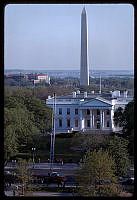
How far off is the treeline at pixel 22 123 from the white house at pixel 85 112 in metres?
3.45

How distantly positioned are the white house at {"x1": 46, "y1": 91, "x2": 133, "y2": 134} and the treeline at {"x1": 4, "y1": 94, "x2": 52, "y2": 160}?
3.45 metres

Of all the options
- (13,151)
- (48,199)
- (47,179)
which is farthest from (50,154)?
(48,199)

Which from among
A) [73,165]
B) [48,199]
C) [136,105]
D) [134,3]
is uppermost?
[134,3]

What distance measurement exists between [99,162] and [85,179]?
24 centimetres

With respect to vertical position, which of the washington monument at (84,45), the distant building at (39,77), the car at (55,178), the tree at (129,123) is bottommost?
the car at (55,178)

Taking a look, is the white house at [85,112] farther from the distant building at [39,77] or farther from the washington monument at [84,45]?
the washington monument at [84,45]

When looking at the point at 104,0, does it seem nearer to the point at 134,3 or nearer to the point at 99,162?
the point at 134,3

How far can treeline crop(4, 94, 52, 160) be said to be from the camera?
6848 millimetres

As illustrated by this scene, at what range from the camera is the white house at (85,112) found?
15.1 metres

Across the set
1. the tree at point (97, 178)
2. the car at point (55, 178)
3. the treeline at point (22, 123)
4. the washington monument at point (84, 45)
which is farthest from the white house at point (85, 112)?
the tree at point (97, 178)

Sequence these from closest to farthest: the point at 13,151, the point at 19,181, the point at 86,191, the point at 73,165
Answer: the point at 86,191
the point at 19,181
the point at 13,151
the point at 73,165

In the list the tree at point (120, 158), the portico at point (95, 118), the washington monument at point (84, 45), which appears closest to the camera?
the tree at point (120, 158)

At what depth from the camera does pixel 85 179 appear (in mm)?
4074

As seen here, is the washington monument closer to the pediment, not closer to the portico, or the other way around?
the portico
